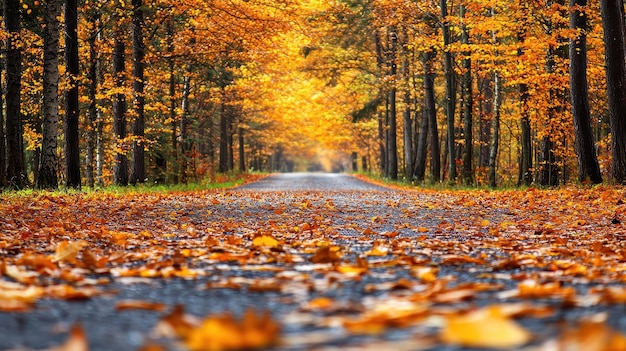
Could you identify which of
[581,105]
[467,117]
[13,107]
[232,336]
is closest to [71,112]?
[13,107]

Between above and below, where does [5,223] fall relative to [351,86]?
below

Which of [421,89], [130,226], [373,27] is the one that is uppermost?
[373,27]

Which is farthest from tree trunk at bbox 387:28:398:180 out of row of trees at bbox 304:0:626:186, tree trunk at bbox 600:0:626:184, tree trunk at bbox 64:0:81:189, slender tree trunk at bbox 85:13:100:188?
tree trunk at bbox 64:0:81:189

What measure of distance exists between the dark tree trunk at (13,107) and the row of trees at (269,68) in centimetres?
4

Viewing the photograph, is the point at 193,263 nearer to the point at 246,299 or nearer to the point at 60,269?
the point at 60,269

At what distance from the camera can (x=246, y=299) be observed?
363cm

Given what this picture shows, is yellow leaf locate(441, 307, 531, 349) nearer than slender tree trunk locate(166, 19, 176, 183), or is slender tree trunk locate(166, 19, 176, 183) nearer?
yellow leaf locate(441, 307, 531, 349)

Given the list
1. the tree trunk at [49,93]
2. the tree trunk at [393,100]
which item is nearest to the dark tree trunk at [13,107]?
the tree trunk at [49,93]

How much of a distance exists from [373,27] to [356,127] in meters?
24.5

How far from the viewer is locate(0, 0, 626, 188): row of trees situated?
1670 cm

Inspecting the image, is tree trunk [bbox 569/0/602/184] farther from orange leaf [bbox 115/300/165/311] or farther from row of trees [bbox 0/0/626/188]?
orange leaf [bbox 115/300/165/311]

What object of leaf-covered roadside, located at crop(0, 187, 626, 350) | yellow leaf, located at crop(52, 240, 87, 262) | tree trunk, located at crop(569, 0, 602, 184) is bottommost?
leaf-covered roadside, located at crop(0, 187, 626, 350)

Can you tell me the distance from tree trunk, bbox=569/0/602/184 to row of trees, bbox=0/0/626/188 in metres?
0.04

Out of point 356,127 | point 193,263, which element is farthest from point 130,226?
point 356,127
